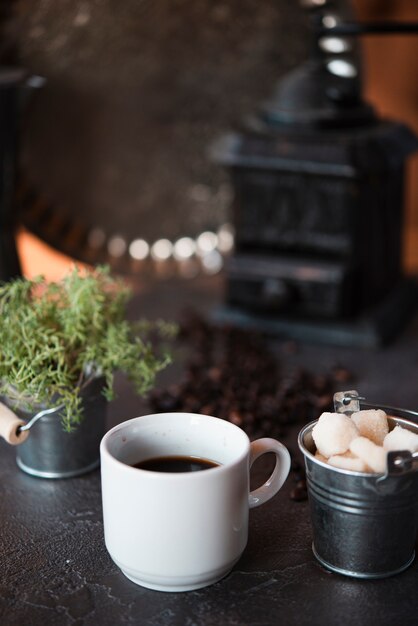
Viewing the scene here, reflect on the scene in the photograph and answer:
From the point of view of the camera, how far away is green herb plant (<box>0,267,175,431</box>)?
899 millimetres

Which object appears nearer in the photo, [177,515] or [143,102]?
[177,515]

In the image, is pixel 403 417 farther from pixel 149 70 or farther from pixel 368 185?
pixel 149 70

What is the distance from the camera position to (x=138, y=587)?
2.56ft

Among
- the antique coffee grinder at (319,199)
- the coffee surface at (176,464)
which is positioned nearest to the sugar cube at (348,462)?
the coffee surface at (176,464)

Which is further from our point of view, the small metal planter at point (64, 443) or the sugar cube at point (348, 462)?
the small metal planter at point (64, 443)

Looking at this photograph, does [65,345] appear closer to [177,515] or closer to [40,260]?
[177,515]

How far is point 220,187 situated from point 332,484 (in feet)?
3.71

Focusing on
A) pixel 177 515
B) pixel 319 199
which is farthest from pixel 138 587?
pixel 319 199

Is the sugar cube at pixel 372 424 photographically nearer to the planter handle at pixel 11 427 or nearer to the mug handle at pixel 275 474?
the mug handle at pixel 275 474

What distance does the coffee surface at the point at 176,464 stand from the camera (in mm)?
804

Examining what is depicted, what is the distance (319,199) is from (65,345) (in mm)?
589

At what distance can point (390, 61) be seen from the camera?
6.05 feet

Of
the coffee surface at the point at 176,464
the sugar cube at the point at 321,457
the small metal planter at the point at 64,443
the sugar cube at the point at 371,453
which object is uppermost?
the sugar cube at the point at 371,453

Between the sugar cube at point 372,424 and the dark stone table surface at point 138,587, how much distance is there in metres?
0.13
